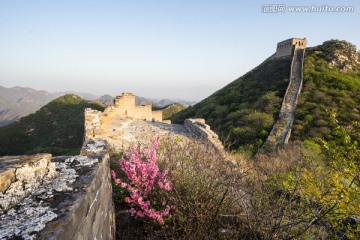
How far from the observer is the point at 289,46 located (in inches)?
1382

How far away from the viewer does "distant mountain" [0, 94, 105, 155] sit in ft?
115

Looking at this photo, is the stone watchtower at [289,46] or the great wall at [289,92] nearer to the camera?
the great wall at [289,92]

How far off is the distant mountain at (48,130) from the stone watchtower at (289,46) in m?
31.2

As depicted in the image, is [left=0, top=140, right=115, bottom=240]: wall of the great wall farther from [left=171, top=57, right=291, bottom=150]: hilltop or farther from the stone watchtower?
the stone watchtower

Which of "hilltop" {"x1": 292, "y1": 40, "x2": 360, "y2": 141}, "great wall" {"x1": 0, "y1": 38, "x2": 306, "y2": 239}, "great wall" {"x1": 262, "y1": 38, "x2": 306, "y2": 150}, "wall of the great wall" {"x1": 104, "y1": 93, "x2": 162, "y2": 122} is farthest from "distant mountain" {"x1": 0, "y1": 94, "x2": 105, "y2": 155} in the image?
"great wall" {"x1": 0, "y1": 38, "x2": 306, "y2": 239}

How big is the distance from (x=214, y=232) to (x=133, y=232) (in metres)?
1.09

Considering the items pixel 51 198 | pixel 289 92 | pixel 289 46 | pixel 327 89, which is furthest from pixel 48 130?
pixel 51 198

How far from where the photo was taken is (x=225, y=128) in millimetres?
21984

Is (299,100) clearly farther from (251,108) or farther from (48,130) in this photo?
(48,130)

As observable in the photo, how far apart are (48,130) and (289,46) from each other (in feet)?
130

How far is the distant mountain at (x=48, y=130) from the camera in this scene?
115 feet

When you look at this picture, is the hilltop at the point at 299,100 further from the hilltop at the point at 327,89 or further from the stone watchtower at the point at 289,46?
the stone watchtower at the point at 289,46

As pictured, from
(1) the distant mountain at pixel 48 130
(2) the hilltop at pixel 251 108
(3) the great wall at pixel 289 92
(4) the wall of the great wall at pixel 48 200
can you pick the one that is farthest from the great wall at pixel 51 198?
(1) the distant mountain at pixel 48 130

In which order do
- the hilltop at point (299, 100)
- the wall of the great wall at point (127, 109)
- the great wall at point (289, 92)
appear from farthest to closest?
the hilltop at point (299, 100), the great wall at point (289, 92), the wall of the great wall at point (127, 109)
